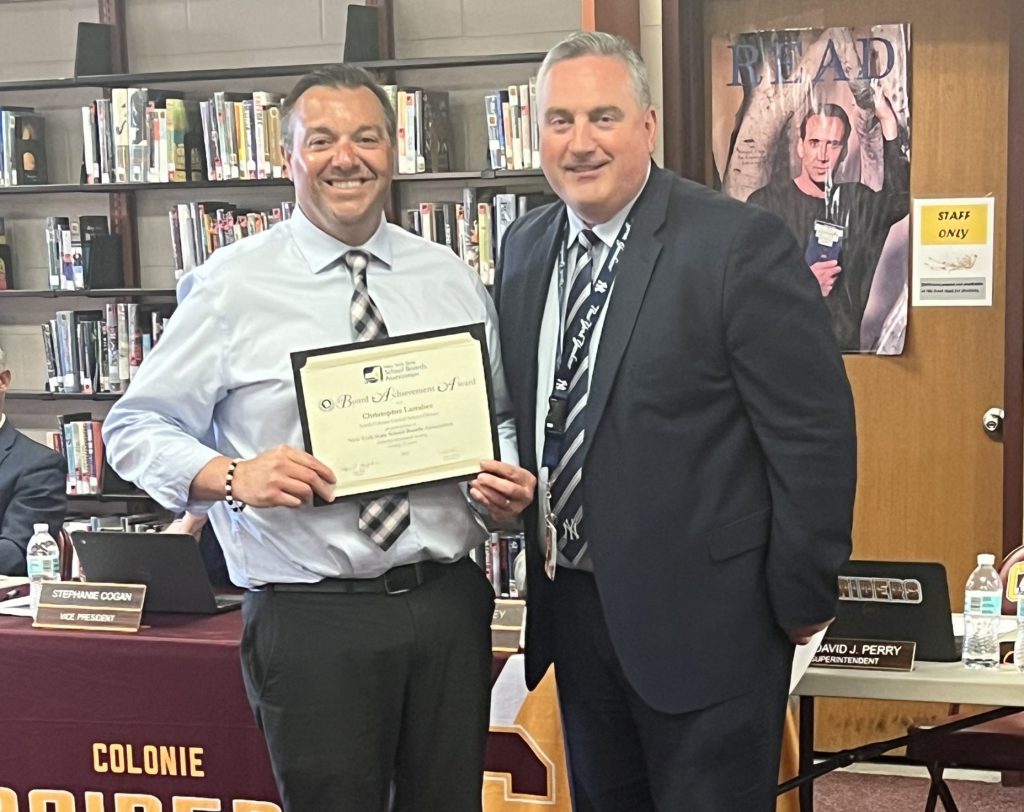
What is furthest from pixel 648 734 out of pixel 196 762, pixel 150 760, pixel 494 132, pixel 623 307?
pixel 494 132

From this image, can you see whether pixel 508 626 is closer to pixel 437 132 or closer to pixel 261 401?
pixel 261 401

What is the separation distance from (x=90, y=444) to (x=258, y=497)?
11.4ft

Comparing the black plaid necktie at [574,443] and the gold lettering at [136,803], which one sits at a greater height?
the black plaid necktie at [574,443]

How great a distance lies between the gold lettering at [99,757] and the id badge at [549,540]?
132cm

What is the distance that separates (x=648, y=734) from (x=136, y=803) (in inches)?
53.7

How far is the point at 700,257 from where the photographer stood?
199cm

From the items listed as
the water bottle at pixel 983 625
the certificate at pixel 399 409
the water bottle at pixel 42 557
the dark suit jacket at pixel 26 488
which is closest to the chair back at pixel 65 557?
the dark suit jacket at pixel 26 488

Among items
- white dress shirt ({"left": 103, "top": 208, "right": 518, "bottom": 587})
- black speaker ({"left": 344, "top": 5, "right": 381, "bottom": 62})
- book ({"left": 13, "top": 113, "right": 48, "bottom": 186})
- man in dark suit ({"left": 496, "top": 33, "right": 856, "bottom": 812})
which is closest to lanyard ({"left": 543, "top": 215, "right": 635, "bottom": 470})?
man in dark suit ({"left": 496, "top": 33, "right": 856, "bottom": 812})

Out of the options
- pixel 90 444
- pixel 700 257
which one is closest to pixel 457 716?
pixel 700 257

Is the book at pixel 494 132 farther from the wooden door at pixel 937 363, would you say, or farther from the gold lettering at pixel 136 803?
the gold lettering at pixel 136 803

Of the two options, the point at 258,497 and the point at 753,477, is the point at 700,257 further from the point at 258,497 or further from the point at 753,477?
the point at 258,497

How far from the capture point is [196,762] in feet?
9.36

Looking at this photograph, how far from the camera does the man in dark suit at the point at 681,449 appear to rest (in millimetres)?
1979

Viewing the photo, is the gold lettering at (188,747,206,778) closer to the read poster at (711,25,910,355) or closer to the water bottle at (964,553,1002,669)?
the water bottle at (964,553,1002,669)
